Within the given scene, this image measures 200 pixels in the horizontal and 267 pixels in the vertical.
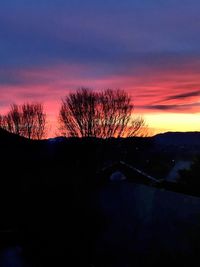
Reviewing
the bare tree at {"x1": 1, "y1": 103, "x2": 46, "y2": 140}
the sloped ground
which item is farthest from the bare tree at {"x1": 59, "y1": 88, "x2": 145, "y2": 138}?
the sloped ground

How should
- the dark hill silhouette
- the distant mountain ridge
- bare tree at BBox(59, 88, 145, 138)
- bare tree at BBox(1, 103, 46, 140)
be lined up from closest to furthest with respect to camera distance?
the dark hill silhouette, bare tree at BBox(59, 88, 145, 138), bare tree at BBox(1, 103, 46, 140), the distant mountain ridge

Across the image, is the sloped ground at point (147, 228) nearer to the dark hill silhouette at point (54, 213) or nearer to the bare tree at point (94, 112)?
the dark hill silhouette at point (54, 213)

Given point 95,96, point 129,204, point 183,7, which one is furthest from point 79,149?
point 129,204

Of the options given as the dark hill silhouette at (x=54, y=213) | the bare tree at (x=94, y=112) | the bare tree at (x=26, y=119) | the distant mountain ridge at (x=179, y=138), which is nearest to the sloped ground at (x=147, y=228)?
the dark hill silhouette at (x=54, y=213)

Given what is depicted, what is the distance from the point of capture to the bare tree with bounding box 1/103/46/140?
35441 millimetres

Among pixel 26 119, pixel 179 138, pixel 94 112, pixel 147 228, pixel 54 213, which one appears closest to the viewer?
pixel 147 228

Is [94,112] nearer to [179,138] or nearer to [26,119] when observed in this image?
[26,119]

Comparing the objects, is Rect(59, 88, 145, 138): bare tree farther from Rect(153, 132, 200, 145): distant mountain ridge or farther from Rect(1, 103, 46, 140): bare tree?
Rect(153, 132, 200, 145): distant mountain ridge

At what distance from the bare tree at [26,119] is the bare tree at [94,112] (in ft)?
19.1

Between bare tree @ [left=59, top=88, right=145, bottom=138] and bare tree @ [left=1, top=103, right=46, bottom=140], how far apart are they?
19.1 feet

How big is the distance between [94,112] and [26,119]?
9.10 meters

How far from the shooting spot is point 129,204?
10773 mm

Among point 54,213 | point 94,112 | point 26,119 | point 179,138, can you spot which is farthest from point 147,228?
point 179,138

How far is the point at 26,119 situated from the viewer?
3566cm
